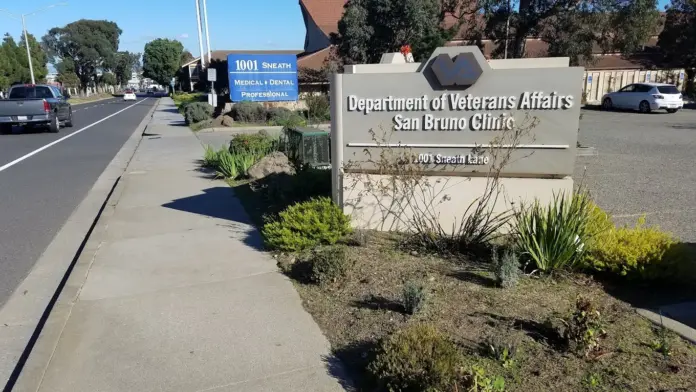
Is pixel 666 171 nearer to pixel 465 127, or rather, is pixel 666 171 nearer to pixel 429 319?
pixel 465 127

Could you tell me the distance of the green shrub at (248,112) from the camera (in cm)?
2420

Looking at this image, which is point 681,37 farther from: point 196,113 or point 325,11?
point 196,113

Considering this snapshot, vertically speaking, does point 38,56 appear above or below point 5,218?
above

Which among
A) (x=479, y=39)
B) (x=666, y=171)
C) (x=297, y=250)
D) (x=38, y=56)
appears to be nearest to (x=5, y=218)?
(x=297, y=250)

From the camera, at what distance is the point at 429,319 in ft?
13.0

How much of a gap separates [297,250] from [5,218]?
485 cm

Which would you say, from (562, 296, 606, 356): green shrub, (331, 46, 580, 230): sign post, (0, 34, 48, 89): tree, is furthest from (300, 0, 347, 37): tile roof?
(562, 296, 606, 356): green shrub

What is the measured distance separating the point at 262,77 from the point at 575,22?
663 inches

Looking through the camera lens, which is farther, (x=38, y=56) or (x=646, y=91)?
(x=38, y=56)

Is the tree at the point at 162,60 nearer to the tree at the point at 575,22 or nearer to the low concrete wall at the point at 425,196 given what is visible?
the tree at the point at 575,22

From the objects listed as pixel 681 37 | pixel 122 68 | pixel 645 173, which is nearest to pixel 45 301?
pixel 645 173

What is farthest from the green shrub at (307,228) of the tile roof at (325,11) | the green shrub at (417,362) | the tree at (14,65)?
the tree at (14,65)

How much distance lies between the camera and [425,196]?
603 centimetres

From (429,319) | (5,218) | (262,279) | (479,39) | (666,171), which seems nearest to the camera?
(429,319)
